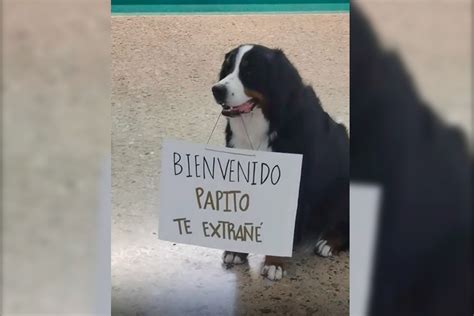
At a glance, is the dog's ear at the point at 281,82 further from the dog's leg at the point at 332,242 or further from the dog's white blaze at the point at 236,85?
the dog's leg at the point at 332,242

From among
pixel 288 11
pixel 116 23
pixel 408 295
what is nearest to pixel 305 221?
pixel 408 295

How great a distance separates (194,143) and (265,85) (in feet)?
0.50

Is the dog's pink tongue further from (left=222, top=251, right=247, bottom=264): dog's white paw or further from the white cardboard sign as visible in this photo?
(left=222, top=251, right=247, bottom=264): dog's white paw

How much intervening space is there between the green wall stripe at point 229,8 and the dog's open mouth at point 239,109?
0.49 feet

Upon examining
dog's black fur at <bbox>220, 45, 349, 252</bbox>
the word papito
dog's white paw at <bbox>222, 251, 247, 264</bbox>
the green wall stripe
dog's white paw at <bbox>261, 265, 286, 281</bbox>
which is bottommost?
dog's white paw at <bbox>261, 265, 286, 281</bbox>

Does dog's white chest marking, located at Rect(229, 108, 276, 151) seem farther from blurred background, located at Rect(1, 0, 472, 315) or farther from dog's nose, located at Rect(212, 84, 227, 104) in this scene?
blurred background, located at Rect(1, 0, 472, 315)

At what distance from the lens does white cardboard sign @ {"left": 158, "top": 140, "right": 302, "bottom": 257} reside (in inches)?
39.1

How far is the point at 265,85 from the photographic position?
992 mm

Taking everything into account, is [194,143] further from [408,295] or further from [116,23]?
[408,295]

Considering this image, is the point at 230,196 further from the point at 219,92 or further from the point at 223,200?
the point at 219,92

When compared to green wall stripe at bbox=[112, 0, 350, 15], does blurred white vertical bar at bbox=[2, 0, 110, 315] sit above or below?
below

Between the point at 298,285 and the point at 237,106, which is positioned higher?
the point at 237,106

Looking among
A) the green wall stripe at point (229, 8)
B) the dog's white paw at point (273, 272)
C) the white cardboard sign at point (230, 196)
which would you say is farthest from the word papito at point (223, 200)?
the green wall stripe at point (229, 8)

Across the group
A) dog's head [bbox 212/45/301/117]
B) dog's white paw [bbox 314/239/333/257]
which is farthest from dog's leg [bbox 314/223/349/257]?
dog's head [bbox 212/45/301/117]
